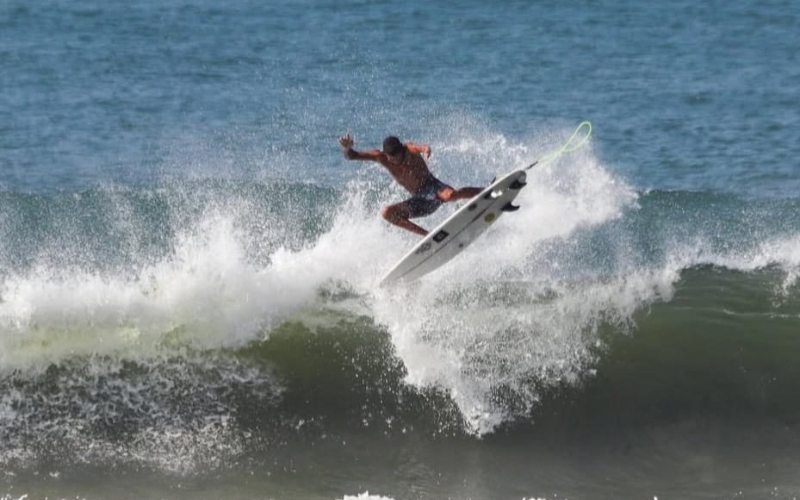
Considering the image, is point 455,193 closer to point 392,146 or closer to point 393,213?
point 393,213

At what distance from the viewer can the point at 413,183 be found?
13.8m

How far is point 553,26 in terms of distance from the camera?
1142 inches

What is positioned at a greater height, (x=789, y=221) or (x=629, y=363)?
(x=789, y=221)

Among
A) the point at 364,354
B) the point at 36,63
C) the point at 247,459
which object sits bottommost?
the point at 247,459

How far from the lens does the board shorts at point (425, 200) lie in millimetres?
13781

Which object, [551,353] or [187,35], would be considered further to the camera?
[187,35]

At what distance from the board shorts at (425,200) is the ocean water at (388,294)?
1.02 m

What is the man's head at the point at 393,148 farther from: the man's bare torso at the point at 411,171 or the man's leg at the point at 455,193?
the man's leg at the point at 455,193

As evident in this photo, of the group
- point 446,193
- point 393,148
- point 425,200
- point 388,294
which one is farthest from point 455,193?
point 388,294

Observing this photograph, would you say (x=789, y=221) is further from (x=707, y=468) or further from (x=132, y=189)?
(x=132, y=189)

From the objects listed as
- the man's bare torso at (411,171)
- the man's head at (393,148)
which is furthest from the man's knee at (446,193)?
the man's head at (393,148)

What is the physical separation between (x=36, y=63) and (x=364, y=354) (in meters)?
14.9

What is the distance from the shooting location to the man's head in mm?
13297

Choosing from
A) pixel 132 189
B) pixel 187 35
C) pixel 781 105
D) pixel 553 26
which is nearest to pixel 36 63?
pixel 187 35
